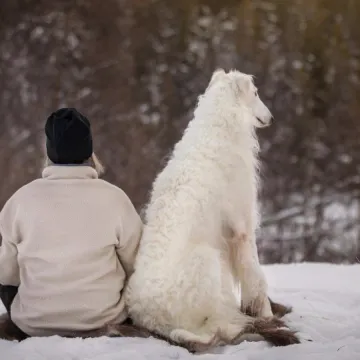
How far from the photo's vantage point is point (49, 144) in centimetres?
183

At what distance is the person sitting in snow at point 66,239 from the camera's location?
1761 mm

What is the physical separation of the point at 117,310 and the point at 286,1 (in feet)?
10.6

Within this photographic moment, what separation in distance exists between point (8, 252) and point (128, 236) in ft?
1.26

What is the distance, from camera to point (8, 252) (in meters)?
1.83

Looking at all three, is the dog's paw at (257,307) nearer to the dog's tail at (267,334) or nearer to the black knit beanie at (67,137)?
the dog's tail at (267,334)

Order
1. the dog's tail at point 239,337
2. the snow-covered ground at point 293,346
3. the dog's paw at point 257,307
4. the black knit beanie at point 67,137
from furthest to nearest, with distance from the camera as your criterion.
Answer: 1. the dog's paw at point 257,307
2. the black knit beanie at point 67,137
3. the dog's tail at point 239,337
4. the snow-covered ground at point 293,346

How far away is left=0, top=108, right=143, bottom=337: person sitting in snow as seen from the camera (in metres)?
1.76

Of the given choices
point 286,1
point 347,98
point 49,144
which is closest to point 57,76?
point 286,1


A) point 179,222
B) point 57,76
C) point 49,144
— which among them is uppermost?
point 57,76

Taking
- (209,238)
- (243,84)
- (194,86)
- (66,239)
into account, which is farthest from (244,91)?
(194,86)

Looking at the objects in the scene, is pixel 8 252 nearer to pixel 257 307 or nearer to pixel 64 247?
pixel 64 247

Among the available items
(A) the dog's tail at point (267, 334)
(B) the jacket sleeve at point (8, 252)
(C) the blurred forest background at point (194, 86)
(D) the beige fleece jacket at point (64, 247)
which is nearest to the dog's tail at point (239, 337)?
(A) the dog's tail at point (267, 334)

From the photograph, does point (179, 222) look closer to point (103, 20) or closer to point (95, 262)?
point (95, 262)

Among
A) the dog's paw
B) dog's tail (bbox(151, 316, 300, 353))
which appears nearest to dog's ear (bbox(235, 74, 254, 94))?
the dog's paw
